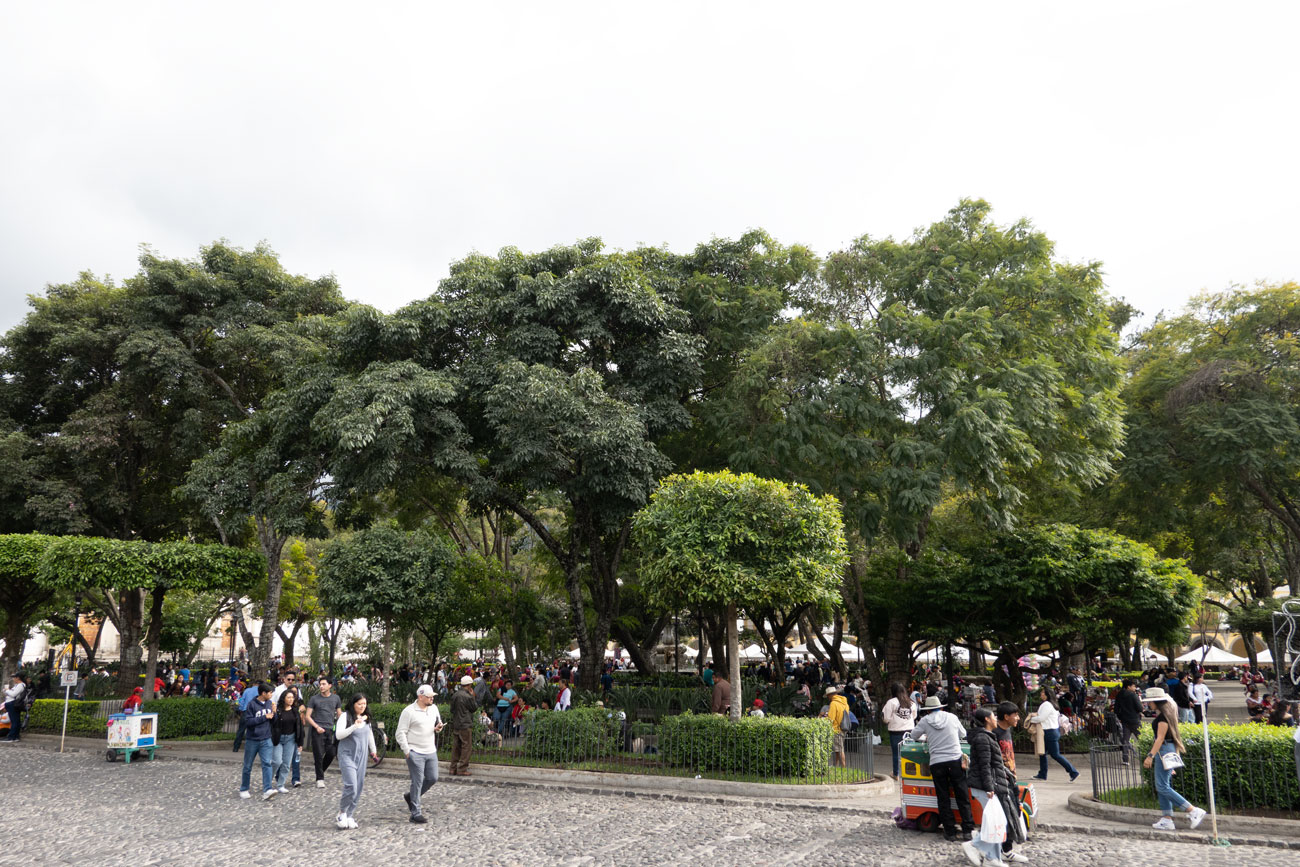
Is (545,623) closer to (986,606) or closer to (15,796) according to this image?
(986,606)

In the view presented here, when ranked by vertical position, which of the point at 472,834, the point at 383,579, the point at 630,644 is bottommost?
the point at 472,834

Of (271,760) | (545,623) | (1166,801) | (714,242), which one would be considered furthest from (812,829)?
(545,623)

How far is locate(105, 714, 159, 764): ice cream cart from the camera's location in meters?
15.0

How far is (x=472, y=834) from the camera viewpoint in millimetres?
8883

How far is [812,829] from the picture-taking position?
9086mm

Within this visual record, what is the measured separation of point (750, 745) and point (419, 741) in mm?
4963

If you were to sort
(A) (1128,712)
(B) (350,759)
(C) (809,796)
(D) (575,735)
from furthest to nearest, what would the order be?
(A) (1128,712), (D) (575,735), (C) (809,796), (B) (350,759)

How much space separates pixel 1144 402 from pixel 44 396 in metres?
31.2

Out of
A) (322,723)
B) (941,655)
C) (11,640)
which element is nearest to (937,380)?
(322,723)

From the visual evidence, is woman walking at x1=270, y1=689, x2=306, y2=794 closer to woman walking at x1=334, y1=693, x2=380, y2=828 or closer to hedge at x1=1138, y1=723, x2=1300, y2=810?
woman walking at x1=334, y1=693, x2=380, y2=828

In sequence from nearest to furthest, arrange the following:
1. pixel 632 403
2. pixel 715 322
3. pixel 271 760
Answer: pixel 271 760, pixel 632 403, pixel 715 322

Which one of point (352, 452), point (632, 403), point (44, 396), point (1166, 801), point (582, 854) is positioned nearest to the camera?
point (582, 854)

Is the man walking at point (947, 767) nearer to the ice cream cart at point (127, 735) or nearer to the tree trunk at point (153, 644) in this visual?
the ice cream cart at point (127, 735)

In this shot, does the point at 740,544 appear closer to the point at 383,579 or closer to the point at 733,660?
the point at 733,660
